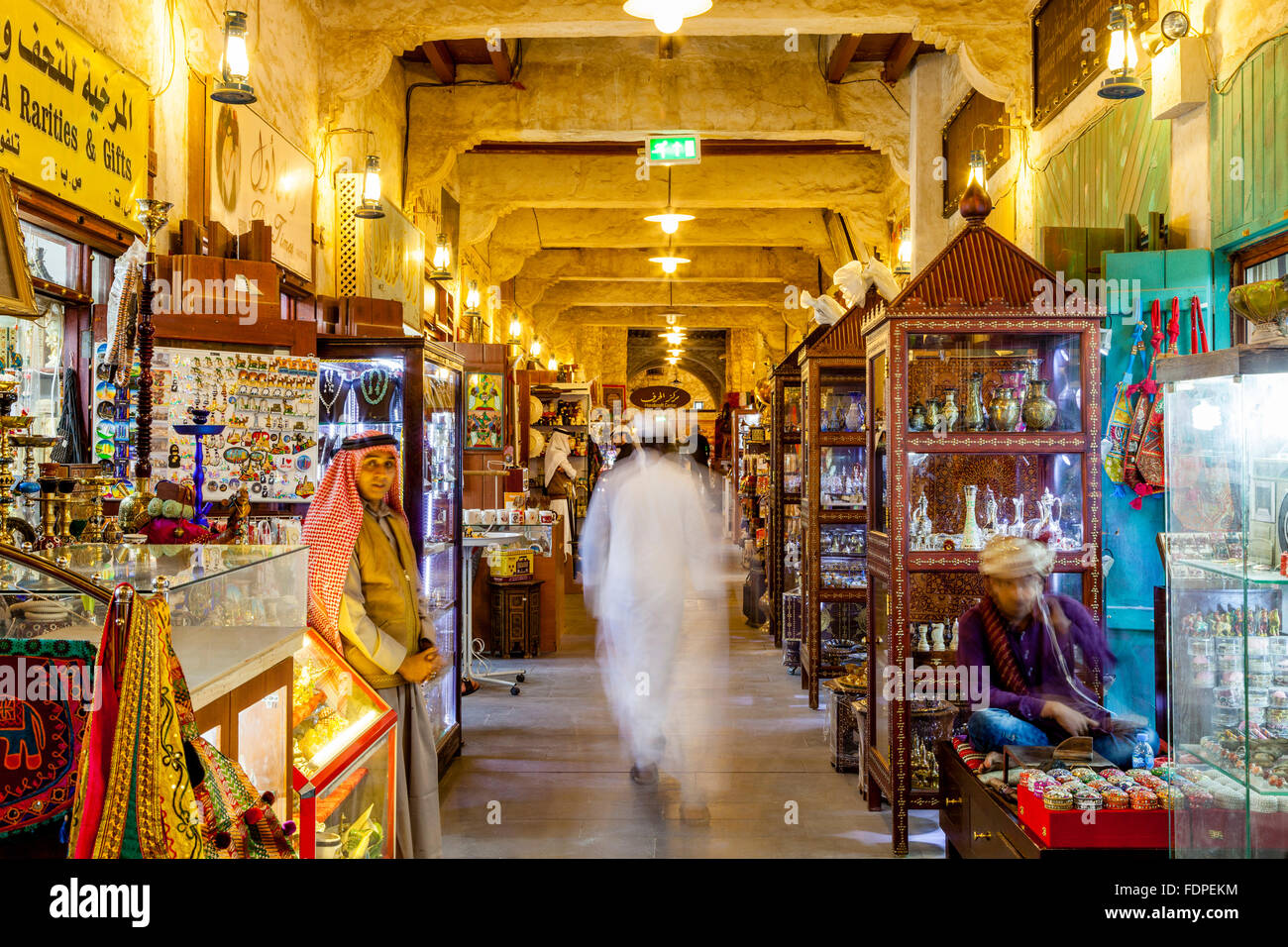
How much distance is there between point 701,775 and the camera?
5.03 m

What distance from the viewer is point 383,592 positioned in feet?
11.7

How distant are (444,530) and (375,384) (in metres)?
0.95

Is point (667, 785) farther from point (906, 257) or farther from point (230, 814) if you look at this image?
point (906, 257)

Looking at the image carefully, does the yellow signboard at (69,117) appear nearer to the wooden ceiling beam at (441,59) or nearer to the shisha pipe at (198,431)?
the shisha pipe at (198,431)

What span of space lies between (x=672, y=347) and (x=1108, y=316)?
2163 centimetres

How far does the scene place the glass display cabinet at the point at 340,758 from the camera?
243 cm

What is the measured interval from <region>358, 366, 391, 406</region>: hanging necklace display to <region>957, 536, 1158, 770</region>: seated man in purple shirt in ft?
9.85

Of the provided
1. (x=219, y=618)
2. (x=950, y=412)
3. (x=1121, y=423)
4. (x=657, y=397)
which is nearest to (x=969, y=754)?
(x=950, y=412)

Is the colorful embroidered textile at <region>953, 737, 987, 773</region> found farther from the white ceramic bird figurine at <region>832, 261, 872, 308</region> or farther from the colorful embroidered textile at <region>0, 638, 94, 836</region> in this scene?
the white ceramic bird figurine at <region>832, 261, 872, 308</region>

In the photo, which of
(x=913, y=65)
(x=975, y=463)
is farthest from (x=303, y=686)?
(x=913, y=65)

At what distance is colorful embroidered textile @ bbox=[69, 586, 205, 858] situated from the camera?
1.22 m

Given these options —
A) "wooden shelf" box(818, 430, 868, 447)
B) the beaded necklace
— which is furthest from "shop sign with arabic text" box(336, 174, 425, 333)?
"wooden shelf" box(818, 430, 868, 447)

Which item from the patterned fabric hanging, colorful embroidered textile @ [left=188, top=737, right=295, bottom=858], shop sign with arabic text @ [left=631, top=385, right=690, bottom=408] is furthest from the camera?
shop sign with arabic text @ [left=631, top=385, right=690, bottom=408]

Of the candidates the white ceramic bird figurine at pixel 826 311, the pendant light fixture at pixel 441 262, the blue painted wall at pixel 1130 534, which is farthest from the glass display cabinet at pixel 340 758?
the pendant light fixture at pixel 441 262
